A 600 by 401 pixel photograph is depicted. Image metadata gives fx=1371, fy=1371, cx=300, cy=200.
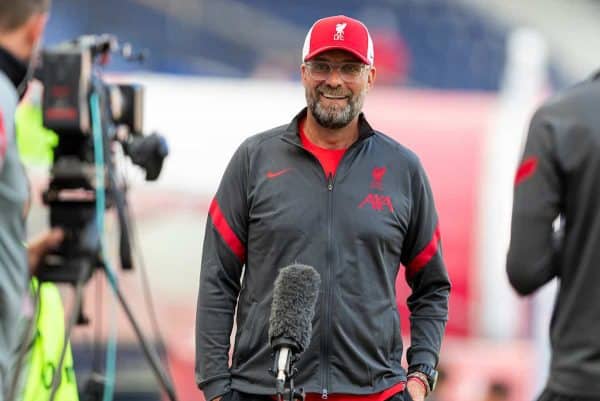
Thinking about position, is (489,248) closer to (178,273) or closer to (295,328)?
(178,273)

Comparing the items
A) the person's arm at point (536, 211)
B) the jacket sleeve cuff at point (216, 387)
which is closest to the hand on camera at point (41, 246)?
the jacket sleeve cuff at point (216, 387)

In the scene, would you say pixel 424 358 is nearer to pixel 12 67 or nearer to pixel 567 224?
pixel 567 224

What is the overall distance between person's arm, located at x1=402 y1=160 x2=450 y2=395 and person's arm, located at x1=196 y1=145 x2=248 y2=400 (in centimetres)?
52

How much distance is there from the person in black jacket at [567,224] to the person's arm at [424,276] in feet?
3.23

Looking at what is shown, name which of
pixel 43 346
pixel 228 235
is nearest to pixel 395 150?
pixel 228 235

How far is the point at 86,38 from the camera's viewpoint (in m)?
4.21

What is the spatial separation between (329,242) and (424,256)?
388 mm

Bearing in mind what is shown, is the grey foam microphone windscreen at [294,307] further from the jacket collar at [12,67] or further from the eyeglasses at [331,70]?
the jacket collar at [12,67]

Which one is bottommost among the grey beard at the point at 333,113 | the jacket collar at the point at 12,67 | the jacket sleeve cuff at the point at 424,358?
the jacket sleeve cuff at the point at 424,358

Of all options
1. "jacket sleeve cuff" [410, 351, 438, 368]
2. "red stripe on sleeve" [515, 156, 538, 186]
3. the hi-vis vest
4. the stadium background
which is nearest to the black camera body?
the hi-vis vest

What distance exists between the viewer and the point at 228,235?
158 inches

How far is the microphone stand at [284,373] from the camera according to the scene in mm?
3455

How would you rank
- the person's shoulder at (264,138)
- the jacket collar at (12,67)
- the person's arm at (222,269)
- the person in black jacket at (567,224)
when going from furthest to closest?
1. the person's shoulder at (264,138)
2. the person's arm at (222,269)
3. the jacket collar at (12,67)
4. the person in black jacket at (567,224)

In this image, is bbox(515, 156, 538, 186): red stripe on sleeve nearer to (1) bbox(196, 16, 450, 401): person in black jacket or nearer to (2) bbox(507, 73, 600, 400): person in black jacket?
(2) bbox(507, 73, 600, 400): person in black jacket
